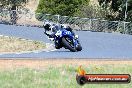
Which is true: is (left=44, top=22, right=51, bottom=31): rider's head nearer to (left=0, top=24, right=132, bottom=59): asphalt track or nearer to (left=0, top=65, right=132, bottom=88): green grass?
(left=0, top=65, right=132, bottom=88): green grass

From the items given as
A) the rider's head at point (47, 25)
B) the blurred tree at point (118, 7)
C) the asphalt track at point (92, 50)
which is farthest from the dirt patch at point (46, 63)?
the blurred tree at point (118, 7)

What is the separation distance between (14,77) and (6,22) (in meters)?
29.6

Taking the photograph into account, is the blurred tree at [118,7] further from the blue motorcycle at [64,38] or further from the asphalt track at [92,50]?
the blue motorcycle at [64,38]

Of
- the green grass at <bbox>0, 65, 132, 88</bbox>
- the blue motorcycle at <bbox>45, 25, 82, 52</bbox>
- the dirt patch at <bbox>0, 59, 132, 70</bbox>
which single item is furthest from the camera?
the dirt patch at <bbox>0, 59, 132, 70</bbox>

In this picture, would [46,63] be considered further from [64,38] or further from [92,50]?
[92,50]

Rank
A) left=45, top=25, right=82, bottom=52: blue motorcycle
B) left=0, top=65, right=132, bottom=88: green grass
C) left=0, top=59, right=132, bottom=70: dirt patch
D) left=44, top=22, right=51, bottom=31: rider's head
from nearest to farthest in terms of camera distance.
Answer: left=0, top=65, right=132, bottom=88: green grass, left=44, top=22, right=51, bottom=31: rider's head, left=45, top=25, right=82, bottom=52: blue motorcycle, left=0, top=59, right=132, bottom=70: dirt patch

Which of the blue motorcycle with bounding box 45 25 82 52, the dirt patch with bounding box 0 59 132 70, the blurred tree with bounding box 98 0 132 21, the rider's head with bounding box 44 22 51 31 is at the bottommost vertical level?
the blurred tree with bounding box 98 0 132 21

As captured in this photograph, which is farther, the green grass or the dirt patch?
the dirt patch

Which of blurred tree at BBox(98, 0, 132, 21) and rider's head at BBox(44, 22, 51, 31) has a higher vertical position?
rider's head at BBox(44, 22, 51, 31)

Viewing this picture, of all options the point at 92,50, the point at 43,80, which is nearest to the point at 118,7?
the point at 92,50

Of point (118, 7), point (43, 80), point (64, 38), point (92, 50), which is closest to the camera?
point (43, 80)

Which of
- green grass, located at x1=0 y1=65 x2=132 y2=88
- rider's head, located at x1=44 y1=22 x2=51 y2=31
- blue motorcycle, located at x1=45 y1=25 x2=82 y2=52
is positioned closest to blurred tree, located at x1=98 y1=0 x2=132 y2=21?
blue motorcycle, located at x1=45 y1=25 x2=82 y2=52

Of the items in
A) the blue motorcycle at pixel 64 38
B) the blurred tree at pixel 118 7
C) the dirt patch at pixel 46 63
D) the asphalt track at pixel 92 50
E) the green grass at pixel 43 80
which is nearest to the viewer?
the green grass at pixel 43 80

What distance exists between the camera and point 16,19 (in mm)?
41344
